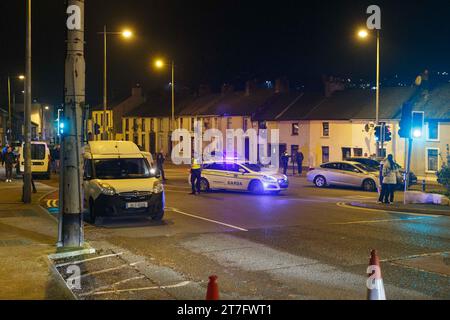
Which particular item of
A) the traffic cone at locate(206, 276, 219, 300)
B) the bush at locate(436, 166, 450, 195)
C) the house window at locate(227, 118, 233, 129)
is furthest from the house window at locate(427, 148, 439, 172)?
the traffic cone at locate(206, 276, 219, 300)

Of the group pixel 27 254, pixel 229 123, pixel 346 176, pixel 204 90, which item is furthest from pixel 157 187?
pixel 204 90

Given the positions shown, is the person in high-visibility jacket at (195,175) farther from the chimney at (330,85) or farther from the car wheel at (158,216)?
the chimney at (330,85)

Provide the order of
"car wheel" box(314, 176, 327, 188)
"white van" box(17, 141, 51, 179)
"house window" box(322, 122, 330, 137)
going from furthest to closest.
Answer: "house window" box(322, 122, 330, 137) → "white van" box(17, 141, 51, 179) → "car wheel" box(314, 176, 327, 188)

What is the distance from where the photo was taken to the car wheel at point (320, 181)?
93.1 feet

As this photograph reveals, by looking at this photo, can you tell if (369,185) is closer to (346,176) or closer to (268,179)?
(346,176)

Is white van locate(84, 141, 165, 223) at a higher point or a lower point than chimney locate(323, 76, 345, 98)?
lower

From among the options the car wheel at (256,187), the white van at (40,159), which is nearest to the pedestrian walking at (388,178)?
the car wheel at (256,187)

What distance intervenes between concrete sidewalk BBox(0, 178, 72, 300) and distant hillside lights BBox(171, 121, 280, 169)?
30552 millimetres

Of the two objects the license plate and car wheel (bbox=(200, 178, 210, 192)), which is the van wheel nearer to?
the license plate

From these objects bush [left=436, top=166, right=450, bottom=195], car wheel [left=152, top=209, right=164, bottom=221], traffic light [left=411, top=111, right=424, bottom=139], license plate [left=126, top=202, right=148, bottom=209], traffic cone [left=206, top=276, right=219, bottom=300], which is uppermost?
traffic light [left=411, top=111, right=424, bottom=139]

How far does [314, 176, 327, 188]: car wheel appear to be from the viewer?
93.1ft

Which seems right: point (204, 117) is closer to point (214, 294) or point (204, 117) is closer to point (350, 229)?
point (350, 229)

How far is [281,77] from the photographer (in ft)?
193
